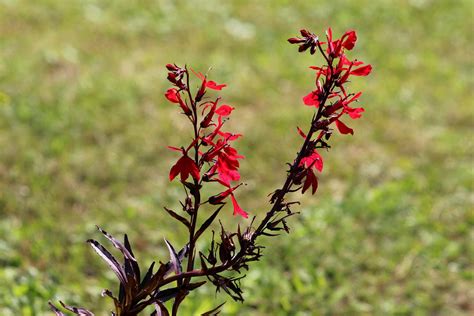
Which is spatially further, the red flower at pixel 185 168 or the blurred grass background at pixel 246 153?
the blurred grass background at pixel 246 153

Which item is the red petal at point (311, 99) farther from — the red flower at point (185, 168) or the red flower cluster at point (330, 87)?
the red flower at point (185, 168)

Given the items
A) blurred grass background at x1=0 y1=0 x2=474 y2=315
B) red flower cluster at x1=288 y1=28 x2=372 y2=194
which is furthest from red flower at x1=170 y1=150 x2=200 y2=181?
blurred grass background at x1=0 y1=0 x2=474 y2=315

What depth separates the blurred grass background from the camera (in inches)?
154

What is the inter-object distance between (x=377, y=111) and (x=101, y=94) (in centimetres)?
213

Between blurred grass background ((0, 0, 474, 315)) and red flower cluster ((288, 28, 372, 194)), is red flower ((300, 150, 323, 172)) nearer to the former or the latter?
red flower cluster ((288, 28, 372, 194))

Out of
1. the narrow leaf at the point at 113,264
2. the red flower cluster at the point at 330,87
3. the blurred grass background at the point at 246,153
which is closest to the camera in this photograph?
the red flower cluster at the point at 330,87

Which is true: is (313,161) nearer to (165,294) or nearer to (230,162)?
(230,162)

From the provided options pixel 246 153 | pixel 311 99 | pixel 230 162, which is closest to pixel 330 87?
pixel 311 99

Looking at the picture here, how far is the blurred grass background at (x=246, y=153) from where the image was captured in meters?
3.91

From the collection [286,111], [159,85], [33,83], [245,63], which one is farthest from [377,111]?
[33,83]

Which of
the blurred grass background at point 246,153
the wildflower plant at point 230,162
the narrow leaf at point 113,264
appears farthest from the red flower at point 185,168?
the blurred grass background at point 246,153

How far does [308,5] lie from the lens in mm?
7930

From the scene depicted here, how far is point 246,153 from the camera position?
5.10m

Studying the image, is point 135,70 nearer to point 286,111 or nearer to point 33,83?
point 33,83
